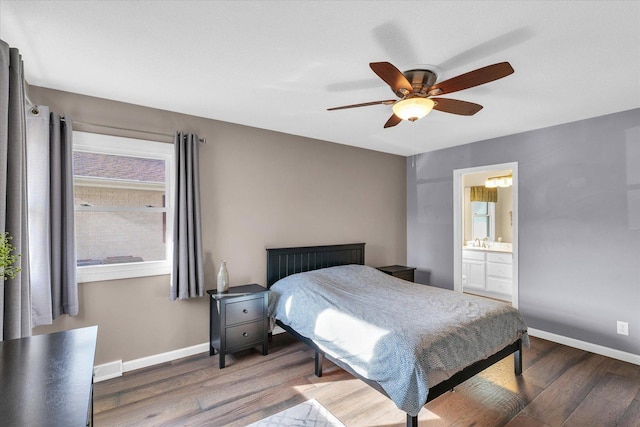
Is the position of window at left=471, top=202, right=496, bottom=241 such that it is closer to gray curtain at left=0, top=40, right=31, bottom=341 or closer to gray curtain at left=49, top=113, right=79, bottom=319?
gray curtain at left=49, top=113, right=79, bottom=319

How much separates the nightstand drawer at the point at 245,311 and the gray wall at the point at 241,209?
0.46 metres

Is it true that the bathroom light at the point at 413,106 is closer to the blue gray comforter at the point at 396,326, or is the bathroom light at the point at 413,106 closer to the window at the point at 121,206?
the blue gray comforter at the point at 396,326

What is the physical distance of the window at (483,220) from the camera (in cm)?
624

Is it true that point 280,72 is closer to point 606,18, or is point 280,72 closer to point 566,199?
point 606,18

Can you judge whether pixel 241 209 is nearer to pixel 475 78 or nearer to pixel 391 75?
pixel 391 75

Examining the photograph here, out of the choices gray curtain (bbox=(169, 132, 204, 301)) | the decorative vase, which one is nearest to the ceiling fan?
gray curtain (bbox=(169, 132, 204, 301))

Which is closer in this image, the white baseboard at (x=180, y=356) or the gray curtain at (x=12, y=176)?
the gray curtain at (x=12, y=176)

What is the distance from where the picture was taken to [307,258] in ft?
13.2

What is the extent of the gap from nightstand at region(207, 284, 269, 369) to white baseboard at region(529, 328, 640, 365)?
3.19 meters

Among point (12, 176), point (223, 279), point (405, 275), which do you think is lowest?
point (405, 275)

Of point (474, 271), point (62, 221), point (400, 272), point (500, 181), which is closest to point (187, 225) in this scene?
point (62, 221)

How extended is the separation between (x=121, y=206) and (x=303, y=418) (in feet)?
8.00

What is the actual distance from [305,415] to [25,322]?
1.87 m

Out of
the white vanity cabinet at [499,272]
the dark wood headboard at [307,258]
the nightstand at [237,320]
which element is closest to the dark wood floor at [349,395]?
the nightstand at [237,320]
